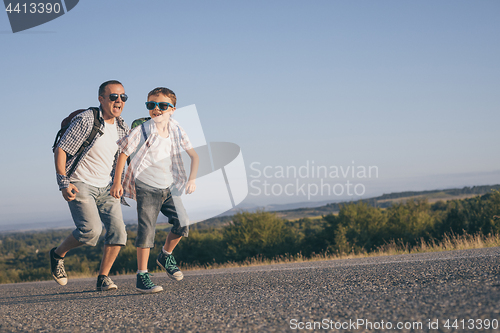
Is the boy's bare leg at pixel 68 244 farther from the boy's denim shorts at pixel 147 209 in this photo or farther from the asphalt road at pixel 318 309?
the asphalt road at pixel 318 309

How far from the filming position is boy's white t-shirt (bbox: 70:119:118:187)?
4406 mm

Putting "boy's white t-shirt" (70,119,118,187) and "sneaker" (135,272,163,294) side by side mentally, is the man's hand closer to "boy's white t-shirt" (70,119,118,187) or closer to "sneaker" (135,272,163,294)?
"boy's white t-shirt" (70,119,118,187)

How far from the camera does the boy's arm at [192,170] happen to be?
4.57m

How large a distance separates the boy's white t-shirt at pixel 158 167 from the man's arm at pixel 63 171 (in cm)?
72

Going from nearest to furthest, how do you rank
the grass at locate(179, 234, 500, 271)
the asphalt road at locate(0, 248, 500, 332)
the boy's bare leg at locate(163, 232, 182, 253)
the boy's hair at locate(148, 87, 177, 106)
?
1. the asphalt road at locate(0, 248, 500, 332)
2. the boy's hair at locate(148, 87, 177, 106)
3. the boy's bare leg at locate(163, 232, 182, 253)
4. the grass at locate(179, 234, 500, 271)

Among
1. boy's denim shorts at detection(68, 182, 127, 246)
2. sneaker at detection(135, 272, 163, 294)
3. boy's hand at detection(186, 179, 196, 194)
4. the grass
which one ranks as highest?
boy's hand at detection(186, 179, 196, 194)

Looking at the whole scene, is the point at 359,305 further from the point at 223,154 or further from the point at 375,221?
the point at 375,221

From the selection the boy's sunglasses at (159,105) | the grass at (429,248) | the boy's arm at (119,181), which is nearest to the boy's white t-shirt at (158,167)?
the boy's arm at (119,181)

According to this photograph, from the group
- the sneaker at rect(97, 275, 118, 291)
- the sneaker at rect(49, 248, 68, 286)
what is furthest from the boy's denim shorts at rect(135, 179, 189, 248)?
the sneaker at rect(49, 248, 68, 286)

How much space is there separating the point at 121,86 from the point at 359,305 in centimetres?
370

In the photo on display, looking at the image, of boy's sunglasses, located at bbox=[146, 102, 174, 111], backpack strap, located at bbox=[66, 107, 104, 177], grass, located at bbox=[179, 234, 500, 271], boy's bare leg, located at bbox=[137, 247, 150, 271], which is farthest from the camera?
grass, located at bbox=[179, 234, 500, 271]

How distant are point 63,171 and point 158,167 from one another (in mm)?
1011

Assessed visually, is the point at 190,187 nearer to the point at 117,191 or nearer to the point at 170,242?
the point at 170,242

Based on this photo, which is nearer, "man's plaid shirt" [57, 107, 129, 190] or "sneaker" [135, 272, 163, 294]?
"sneaker" [135, 272, 163, 294]
